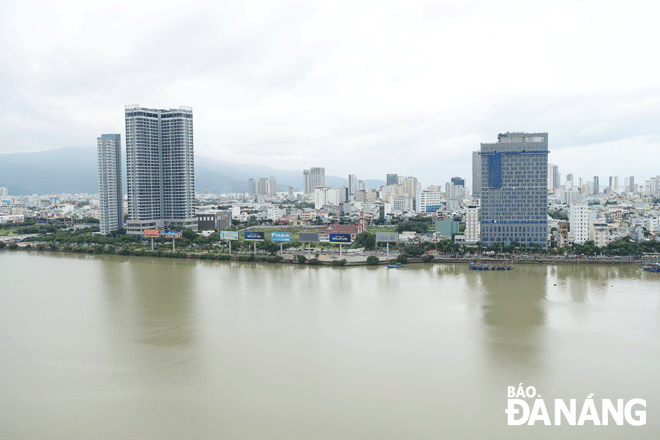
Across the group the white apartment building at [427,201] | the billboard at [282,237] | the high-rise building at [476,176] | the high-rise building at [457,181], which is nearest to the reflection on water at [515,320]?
the billboard at [282,237]

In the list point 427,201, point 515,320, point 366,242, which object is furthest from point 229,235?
point 427,201

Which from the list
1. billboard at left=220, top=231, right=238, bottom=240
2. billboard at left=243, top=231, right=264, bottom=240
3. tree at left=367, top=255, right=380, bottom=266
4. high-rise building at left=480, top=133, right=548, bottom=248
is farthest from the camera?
billboard at left=220, top=231, right=238, bottom=240

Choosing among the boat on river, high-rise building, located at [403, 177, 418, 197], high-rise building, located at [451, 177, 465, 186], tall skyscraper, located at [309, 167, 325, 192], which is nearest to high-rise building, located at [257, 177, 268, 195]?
tall skyscraper, located at [309, 167, 325, 192]

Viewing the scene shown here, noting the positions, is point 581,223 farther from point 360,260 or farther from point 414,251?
point 360,260

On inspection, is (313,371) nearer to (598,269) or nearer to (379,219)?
(598,269)

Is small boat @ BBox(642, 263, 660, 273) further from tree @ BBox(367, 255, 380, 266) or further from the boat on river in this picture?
tree @ BBox(367, 255, 380, 266)

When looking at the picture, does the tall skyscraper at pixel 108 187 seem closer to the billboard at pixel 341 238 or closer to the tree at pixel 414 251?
the billboard at pixel 341 238
